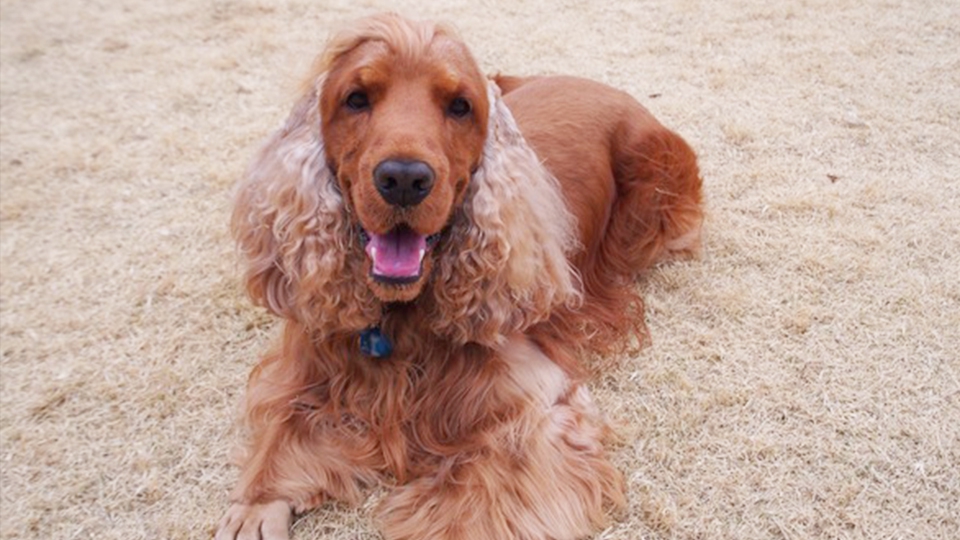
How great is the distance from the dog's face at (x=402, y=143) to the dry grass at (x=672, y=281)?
0.88 m

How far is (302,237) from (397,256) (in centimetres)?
31

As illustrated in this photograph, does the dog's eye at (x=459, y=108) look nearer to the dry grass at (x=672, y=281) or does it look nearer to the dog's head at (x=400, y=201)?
the dog's head at (x=400, y=201)

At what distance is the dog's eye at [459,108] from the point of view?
213cm

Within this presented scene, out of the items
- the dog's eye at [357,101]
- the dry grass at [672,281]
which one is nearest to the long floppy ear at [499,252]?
the dog's eye at [357,101]

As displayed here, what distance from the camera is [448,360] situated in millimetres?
2400

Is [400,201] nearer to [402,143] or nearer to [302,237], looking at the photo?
[402,143]

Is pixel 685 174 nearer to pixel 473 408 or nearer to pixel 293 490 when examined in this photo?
pixel 473 408

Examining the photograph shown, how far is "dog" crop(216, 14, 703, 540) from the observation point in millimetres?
2070

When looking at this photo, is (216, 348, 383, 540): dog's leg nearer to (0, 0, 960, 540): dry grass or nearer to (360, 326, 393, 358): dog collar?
(0, 0, 960, 540): dry grass

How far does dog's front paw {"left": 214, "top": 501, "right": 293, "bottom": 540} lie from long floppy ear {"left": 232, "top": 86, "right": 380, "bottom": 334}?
0.56m

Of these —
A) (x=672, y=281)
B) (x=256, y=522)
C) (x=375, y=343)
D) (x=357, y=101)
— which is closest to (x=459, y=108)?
(x=357, y=101)

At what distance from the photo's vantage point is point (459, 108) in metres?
2.15

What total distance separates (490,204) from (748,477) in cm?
120

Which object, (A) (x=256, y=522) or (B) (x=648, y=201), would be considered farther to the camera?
(B) (x=648, y=201)
